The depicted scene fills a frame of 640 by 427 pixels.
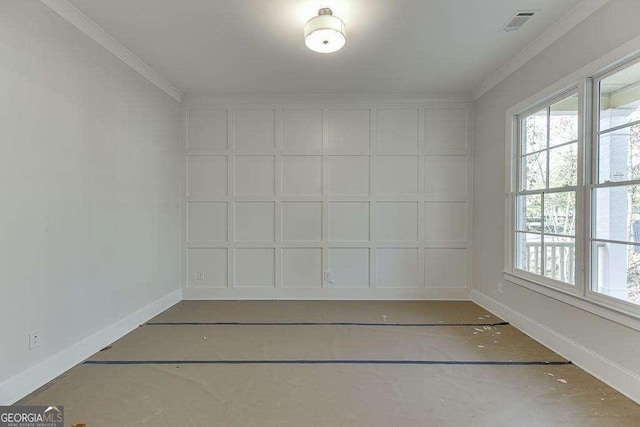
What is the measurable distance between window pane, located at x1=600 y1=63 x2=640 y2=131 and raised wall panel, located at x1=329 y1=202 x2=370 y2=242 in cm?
253

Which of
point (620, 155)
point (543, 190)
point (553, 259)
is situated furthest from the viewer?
point (543, 190)

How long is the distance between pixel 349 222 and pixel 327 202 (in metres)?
0.39

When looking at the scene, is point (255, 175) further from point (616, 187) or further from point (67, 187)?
point (616, 187)

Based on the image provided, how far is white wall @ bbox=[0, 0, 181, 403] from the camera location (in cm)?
204

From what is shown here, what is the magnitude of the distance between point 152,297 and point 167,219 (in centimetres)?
92

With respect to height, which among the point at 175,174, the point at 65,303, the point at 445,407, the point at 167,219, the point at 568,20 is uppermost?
the point at 568,20

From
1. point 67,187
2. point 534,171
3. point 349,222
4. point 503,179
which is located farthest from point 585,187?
point 67,187

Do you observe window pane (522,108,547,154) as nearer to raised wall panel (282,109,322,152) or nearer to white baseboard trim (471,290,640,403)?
white baseboard trim (471,290,640,403)

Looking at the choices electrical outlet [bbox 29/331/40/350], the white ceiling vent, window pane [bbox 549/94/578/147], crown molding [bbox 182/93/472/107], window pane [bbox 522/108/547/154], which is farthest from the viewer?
crown molding [bbox 182/93/472/107]

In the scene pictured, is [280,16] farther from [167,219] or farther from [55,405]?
[55,405]

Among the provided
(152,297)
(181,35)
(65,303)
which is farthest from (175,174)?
(65,303)

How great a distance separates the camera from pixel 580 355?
2502mm

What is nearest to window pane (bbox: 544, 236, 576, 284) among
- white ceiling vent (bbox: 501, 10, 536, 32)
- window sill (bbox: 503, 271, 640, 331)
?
window sill (bbox: 503, 271, 640, 331)

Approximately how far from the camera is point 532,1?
2.39 metres
